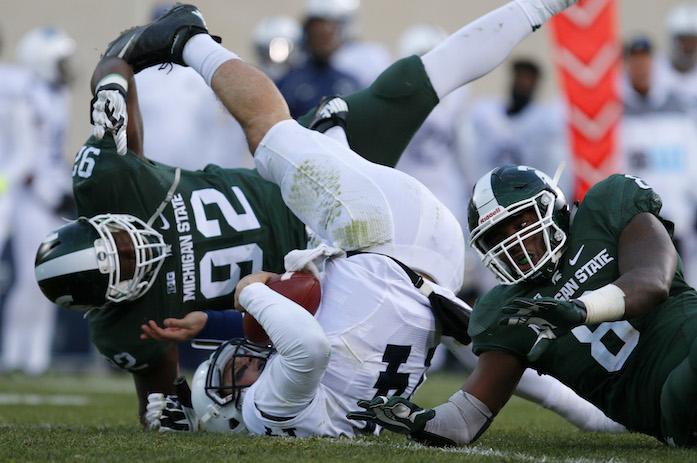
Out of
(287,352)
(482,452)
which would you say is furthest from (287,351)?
(482,452)

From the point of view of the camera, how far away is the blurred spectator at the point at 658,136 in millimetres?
8414

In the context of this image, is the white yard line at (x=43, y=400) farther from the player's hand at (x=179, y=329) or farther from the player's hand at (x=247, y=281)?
the player's hand at (x=247, y=281)

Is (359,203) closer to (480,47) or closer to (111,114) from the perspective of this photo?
(111,114)

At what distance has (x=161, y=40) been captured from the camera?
4355mm

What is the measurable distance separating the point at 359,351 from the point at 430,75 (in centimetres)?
136

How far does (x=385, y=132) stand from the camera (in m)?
4.62

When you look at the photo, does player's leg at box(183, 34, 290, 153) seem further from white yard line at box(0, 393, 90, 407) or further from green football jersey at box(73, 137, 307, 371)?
white yard line at box(0, 393, 90, 407)

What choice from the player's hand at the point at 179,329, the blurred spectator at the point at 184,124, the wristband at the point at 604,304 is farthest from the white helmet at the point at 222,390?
the blurred spectator at the point at 184,124

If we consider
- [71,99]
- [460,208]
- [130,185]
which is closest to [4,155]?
[71,99]

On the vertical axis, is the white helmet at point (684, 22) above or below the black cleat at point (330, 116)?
above

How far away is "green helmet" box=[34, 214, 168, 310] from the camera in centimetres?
395

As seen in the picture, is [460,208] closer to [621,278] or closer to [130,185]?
[130,185]

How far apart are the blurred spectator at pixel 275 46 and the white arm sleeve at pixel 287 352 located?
4.75 metres

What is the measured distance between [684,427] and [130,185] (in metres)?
2.01
